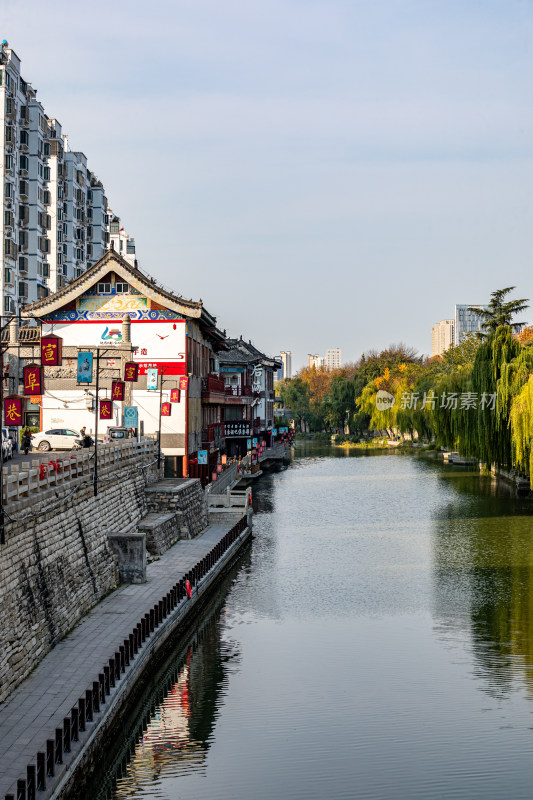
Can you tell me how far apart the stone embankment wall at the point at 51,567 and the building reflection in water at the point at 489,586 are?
10539mm

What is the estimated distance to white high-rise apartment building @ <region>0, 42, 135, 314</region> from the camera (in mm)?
60781

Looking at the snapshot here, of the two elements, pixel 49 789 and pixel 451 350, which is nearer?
pixel 49 789

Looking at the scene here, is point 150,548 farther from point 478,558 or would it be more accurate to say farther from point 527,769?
point 527,769

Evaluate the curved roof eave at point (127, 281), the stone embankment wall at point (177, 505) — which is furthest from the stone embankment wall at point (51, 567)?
the curved roof eave at point (127, 281)

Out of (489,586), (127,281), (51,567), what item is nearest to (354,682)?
(51,567)

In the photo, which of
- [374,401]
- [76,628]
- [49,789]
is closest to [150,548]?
[76,628]

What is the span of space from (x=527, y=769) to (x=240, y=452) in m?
69.7

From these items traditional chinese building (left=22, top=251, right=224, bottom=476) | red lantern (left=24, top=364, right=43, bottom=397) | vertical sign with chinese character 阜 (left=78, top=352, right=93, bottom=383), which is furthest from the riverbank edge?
traditional chinese building (left=22, top=251, right=224, bottom=476)

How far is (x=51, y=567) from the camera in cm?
2175

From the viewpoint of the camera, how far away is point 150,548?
3281cm

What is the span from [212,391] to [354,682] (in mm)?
36511

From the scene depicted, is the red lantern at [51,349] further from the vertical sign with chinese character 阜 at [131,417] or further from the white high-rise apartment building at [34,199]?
the white high-rise apartment building at [34,199]

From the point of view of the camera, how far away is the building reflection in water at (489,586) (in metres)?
22.7

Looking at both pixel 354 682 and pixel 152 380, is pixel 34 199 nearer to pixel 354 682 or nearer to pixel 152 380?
pixel 152 380
